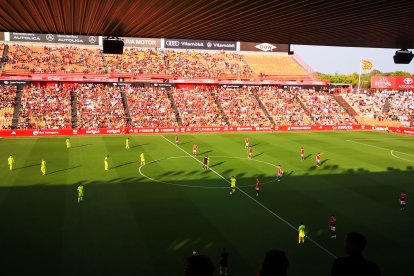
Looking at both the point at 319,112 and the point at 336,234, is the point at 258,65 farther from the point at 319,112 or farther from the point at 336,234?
the point at 336,234

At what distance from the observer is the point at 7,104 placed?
175ft

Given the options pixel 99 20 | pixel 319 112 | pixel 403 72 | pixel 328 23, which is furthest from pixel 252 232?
pixel 403 72

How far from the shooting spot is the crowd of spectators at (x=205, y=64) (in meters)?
68.8

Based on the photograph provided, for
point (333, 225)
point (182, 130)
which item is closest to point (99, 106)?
point (182, 130)

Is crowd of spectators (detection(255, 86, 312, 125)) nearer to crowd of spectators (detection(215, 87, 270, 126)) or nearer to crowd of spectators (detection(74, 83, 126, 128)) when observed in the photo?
crowd of spectators (detection(215, 87, 270, 126))

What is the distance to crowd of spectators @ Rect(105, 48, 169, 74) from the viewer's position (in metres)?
65.3

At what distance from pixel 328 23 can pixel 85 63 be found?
58.7 metres

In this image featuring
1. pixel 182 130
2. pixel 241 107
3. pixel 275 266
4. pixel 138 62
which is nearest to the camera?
pixel 275 266

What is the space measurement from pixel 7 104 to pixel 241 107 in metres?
35.1

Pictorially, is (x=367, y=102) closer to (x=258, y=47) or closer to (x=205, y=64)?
(x=258, y=47)

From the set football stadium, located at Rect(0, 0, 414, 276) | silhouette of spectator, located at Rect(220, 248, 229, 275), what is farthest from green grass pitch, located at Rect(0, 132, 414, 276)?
silhouette of spectator, located at Rect(220, 248, 229, 275)

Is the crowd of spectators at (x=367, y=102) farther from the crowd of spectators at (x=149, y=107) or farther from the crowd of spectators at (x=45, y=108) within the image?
the crowd of spectators at (x=45, y=108)

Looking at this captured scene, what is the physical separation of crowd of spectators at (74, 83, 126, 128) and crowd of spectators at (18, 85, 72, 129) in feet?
5.95

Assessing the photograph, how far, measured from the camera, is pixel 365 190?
2703 cm
